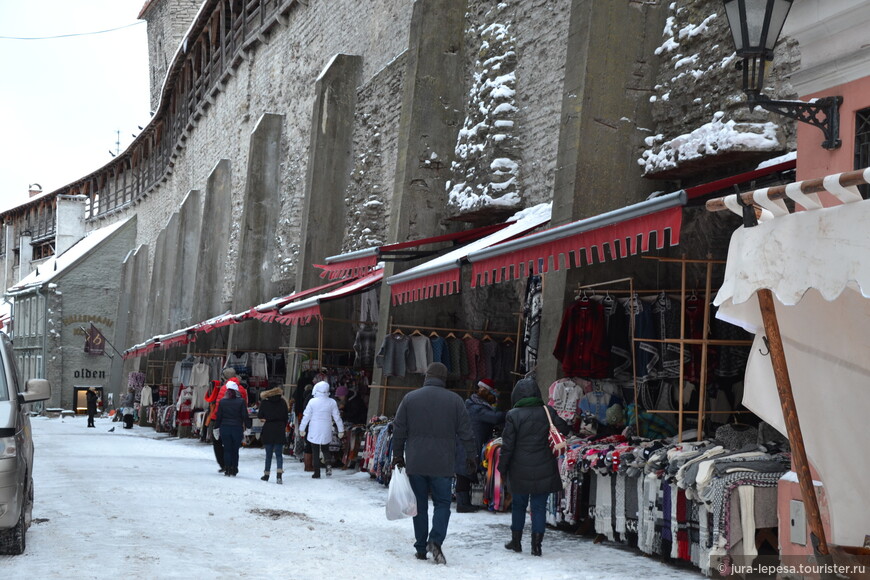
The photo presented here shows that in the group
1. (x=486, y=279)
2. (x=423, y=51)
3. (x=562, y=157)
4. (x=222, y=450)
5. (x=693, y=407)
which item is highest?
(x=423, y=51)

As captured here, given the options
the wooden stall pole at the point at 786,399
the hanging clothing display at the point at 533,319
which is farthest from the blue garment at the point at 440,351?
the wooden stall pole at the point at 786,399

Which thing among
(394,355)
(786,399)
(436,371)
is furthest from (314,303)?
(786,399)

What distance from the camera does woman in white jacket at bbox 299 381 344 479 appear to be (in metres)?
12.9

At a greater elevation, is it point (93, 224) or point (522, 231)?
point (93, 224)

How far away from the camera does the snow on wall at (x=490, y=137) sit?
12586 millimetres

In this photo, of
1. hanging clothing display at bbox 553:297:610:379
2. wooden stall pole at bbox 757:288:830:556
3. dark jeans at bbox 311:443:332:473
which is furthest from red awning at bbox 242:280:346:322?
wooden stall pole at bbox 757:288:830:556

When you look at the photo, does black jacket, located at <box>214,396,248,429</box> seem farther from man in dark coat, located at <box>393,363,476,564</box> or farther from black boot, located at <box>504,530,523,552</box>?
black boot, located at <box>504,530,523,552</box>

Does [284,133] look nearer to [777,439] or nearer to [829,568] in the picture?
[777,439]

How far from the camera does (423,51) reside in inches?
548

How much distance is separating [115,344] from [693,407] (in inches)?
A: 1637

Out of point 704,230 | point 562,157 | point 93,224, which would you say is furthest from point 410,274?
point 93,224

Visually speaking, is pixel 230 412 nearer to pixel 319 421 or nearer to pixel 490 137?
pixel 319 421

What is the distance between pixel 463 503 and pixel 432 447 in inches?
112

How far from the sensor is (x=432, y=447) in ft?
23.9
